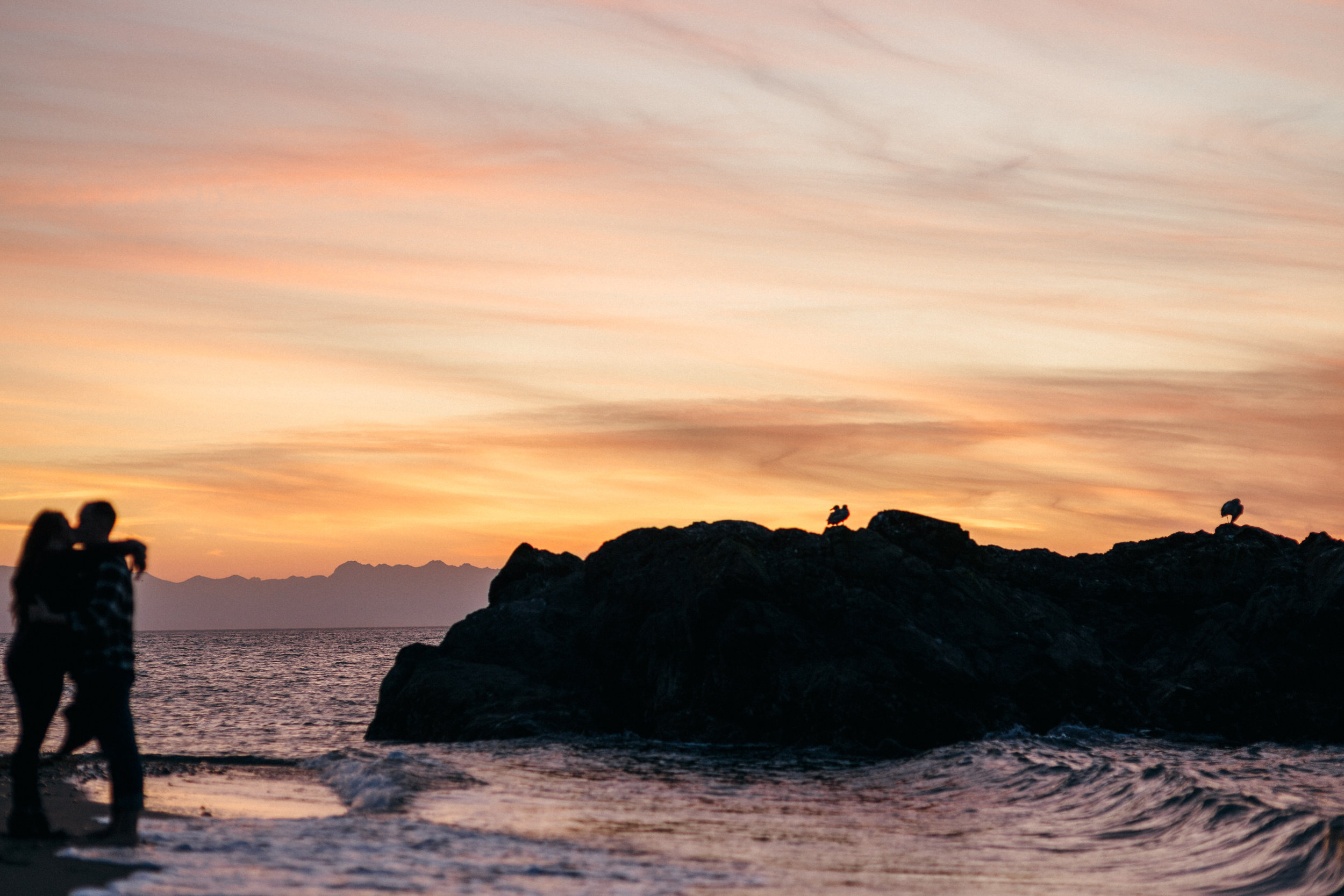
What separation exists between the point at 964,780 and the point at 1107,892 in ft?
32.2

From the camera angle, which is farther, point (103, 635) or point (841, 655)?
point (841, 655)

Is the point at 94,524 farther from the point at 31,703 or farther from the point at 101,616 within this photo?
the point at 31,703

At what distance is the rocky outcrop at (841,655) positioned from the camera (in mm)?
27812

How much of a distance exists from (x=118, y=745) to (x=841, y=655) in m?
21.0

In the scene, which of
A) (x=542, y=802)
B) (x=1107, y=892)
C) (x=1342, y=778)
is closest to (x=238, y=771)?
(x=542, y=802)

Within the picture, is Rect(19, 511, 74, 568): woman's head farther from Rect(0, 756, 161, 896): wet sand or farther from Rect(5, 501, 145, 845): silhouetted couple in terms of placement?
Rect(0, 756, 161, 896): wet sand

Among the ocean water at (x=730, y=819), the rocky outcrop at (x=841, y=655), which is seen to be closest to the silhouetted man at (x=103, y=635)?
the ocean water at (x=730, y=819)

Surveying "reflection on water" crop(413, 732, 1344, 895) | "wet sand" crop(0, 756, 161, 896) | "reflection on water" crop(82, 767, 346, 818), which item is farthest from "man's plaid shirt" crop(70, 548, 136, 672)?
"reflection on water" crop(413, 732, 1344, 895)

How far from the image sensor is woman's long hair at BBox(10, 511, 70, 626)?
9805 mm

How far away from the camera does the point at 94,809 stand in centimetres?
1182

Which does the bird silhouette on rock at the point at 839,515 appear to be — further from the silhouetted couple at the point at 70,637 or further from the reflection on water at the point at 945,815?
the silhouetted couple at the point at 70,637

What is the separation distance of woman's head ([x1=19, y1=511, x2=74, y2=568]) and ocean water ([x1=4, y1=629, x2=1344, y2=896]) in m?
2.72

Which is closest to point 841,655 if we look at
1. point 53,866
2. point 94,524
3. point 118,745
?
point 118,745

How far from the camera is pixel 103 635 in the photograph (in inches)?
393
